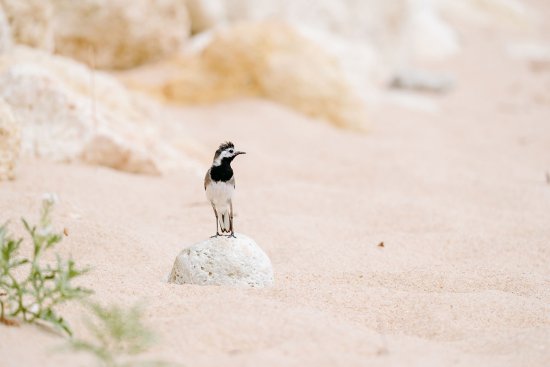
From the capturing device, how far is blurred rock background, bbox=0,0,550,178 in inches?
245

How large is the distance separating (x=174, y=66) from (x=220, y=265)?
19.3ft

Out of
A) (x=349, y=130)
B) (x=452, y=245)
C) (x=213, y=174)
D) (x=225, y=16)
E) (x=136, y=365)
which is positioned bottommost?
(x=136, y=365)

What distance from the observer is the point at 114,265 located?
437 centimetres

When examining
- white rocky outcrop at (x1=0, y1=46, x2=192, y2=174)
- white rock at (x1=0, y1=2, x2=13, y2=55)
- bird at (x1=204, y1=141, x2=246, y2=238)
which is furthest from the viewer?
white rock at (x1=0, y1=2, x2=13, y2=55)

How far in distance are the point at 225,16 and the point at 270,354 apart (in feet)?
26.7

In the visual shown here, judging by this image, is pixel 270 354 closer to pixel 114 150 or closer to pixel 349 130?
pixel 114 150

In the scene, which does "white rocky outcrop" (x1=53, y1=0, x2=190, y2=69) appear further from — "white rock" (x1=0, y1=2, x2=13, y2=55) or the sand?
"white rock" (x1=0, y1=2, x2=13, y2=55)

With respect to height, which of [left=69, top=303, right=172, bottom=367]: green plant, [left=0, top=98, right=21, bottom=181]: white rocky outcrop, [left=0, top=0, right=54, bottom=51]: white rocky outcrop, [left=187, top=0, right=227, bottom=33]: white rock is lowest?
[left=69, top=303, right=172, bottom=367]: green plant

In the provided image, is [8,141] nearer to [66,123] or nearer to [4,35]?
[66,123]

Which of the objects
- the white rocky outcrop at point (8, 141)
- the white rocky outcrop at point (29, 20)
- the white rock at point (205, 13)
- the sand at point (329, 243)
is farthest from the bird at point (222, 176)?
the white rock at point (205, 13)

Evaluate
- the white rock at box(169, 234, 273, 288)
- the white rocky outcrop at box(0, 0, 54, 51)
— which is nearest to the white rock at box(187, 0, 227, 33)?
the white rocky outcrop at box(0, 0, 54, 51)

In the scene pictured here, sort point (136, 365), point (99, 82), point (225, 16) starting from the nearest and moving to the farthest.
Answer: point (136, 365) < point (99, 82) < point (225, 16)

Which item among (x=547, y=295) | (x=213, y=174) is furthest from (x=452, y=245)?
(x=213, y=174)

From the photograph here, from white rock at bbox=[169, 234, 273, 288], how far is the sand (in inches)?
3.5
